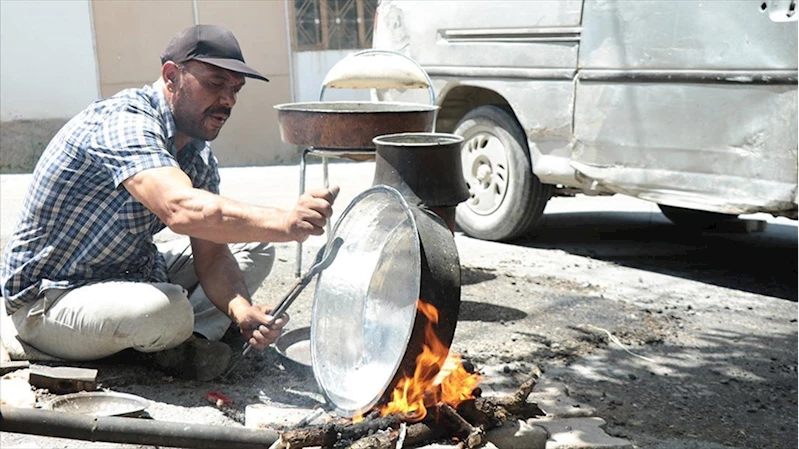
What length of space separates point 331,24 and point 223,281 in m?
8.55

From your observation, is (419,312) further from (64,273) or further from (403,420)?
(64,273)

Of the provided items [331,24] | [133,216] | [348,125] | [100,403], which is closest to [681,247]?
[348,125]

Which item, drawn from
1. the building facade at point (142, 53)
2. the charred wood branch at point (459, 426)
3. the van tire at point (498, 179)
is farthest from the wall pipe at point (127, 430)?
the building facade at point (142, 53)

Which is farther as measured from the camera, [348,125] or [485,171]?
[485,171]

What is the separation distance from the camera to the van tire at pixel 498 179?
6527 millimetres

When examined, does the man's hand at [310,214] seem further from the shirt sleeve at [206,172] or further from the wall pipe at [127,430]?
the shirt sleeve at [206,172]

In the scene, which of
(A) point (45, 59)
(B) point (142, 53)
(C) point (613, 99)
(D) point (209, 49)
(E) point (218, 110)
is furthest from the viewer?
(B) point (142, 53)

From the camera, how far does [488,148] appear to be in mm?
6746

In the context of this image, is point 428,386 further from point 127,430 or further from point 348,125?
point 348,125

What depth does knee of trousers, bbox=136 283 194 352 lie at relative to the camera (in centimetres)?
359

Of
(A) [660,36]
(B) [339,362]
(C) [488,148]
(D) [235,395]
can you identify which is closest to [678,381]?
(B) [339,362]

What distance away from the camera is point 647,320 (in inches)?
193

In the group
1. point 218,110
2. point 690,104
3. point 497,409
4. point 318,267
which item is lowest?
point 497,409

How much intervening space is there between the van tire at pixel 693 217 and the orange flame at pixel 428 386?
15.9 ft
